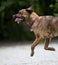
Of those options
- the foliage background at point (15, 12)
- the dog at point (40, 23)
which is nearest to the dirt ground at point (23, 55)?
the foliage background at point (15, 12)

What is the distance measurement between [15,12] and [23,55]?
3.20m

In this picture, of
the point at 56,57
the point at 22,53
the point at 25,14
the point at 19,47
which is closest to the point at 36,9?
the point at 19,47

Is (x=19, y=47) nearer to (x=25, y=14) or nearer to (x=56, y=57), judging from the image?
(x=56, y=57)

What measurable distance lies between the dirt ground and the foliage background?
2.45 ft

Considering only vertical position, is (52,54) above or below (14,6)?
below

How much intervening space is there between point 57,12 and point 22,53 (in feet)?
7.96

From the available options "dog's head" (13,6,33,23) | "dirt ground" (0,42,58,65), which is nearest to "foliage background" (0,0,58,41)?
"dirt ground" (0,42,58,65)

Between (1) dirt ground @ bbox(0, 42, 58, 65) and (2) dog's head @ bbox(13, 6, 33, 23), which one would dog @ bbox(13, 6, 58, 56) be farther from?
(1) dirt ground @ bbox(0, 42, 58, 65)

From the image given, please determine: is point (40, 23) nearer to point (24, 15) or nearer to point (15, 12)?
point (24, 15)

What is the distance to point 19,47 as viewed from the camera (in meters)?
12.6

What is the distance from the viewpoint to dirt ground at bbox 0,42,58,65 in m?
9.96

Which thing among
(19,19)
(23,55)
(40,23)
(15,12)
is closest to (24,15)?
(19,19)

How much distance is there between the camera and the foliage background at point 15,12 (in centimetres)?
1373

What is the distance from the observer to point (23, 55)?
1115 centimetres
